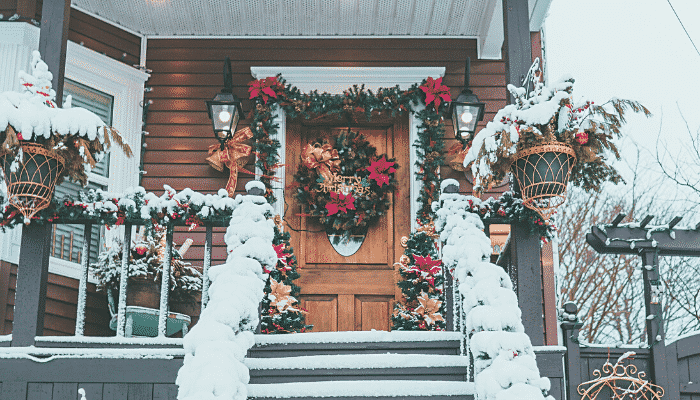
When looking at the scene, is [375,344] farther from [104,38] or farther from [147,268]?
[104,38]

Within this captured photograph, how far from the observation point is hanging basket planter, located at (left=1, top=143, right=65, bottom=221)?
4.29m

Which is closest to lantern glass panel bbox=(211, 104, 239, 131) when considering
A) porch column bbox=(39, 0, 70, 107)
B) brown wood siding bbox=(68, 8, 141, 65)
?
brown wood siding bbox=(68, 8, 141, 65)

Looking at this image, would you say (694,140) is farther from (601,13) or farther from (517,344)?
(517,344)

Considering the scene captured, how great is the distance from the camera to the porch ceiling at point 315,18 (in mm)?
6617

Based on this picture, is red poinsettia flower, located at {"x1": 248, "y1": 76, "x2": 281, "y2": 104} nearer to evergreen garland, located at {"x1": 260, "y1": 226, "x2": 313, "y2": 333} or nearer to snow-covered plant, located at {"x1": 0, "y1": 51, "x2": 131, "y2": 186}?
evergreen garland, located at {"x1": 260, "y1": 226, "x2": 313, "y2": 333}

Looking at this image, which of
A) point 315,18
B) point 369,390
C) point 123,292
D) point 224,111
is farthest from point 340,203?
point 369,390

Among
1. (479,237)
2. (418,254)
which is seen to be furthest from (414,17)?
(479,237)

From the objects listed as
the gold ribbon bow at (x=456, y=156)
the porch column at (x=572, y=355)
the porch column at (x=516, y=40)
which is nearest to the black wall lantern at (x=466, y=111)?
the gold ribbon bow at (x=456, y=156)

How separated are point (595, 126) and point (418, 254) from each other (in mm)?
2353

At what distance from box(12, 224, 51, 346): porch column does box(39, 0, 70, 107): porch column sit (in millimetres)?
881

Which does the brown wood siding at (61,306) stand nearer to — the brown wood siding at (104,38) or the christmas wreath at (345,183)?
the christmas wreath at (345,183)

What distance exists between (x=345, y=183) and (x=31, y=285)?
122 inches

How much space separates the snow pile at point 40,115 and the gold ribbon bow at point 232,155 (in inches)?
86.6

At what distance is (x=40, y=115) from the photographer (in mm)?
4285
